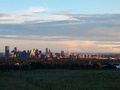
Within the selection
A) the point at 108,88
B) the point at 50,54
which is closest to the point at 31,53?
the point at 50,54

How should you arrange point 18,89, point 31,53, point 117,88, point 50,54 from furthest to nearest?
point 50,54 < point 31,53 < point 117,88 < point 18,89

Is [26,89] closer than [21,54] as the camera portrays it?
Yes

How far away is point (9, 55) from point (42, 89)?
15668 cm

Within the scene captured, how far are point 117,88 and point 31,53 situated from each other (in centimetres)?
15445

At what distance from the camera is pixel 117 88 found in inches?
996

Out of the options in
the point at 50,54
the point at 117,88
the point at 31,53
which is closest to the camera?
the point at 117,88

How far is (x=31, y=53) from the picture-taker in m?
179

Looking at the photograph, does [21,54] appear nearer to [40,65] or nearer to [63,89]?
[40,65]

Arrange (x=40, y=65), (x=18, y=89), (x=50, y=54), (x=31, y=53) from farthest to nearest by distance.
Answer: (x=50, y=54)
(x=31, y=53)
(x=40, y=65)
(x=18, y=89)

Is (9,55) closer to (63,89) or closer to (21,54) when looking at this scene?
(21,54)

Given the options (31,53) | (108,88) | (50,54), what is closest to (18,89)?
(108,88)

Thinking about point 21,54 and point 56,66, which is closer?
point 56,66

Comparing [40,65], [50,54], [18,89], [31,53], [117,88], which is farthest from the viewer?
[50,54]

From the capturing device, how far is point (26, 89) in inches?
923
